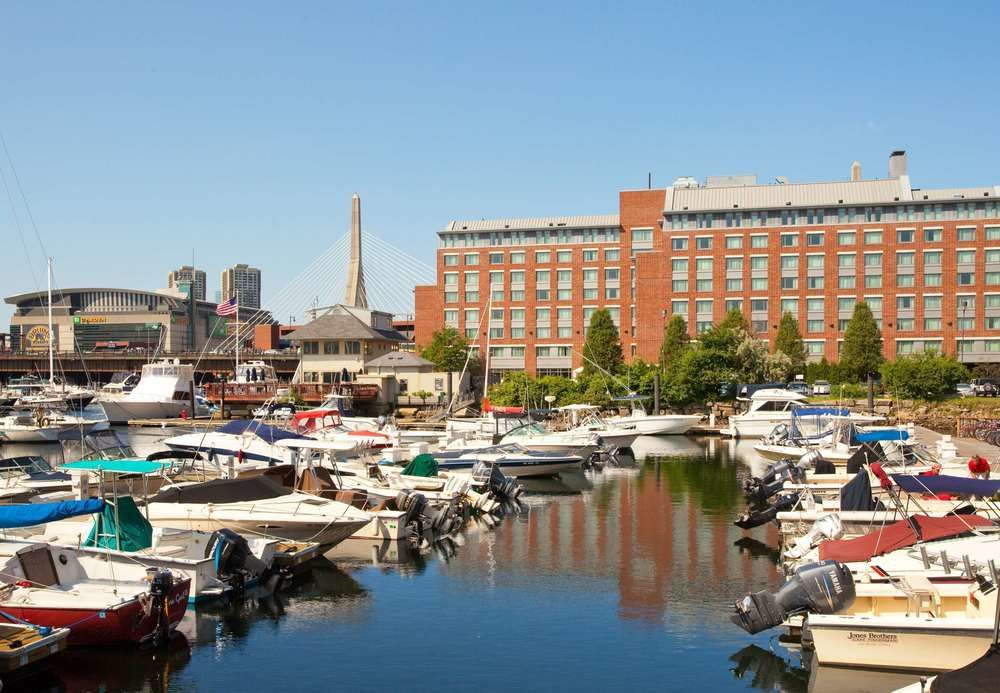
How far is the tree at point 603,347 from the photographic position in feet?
305

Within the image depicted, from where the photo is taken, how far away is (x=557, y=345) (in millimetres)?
109000

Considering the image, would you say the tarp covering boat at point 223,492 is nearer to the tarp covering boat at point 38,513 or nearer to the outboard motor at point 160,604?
the tarp covering boat at point 38,513

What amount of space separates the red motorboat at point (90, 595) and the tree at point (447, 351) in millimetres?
77752

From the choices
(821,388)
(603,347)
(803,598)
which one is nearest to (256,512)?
(803,598)

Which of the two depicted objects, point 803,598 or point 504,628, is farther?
point 504,628

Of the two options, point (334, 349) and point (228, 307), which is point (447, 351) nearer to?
point (334, 349)

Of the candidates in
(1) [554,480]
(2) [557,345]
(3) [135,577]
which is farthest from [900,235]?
(3) [135,577]

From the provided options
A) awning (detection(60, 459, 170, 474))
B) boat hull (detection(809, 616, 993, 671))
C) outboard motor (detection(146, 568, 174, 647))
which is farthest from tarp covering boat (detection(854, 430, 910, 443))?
outboard motor (detection(146, 568, 174, 647))

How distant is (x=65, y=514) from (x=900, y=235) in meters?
93.5

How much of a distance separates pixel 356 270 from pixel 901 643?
402 feet

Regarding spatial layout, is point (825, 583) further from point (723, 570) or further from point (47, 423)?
point (47, 423)

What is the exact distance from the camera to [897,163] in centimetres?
10275

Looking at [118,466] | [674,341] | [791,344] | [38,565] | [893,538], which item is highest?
[674,341]

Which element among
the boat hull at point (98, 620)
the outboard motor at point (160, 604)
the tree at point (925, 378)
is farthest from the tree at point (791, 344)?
the boat hull at point (98, 620)
